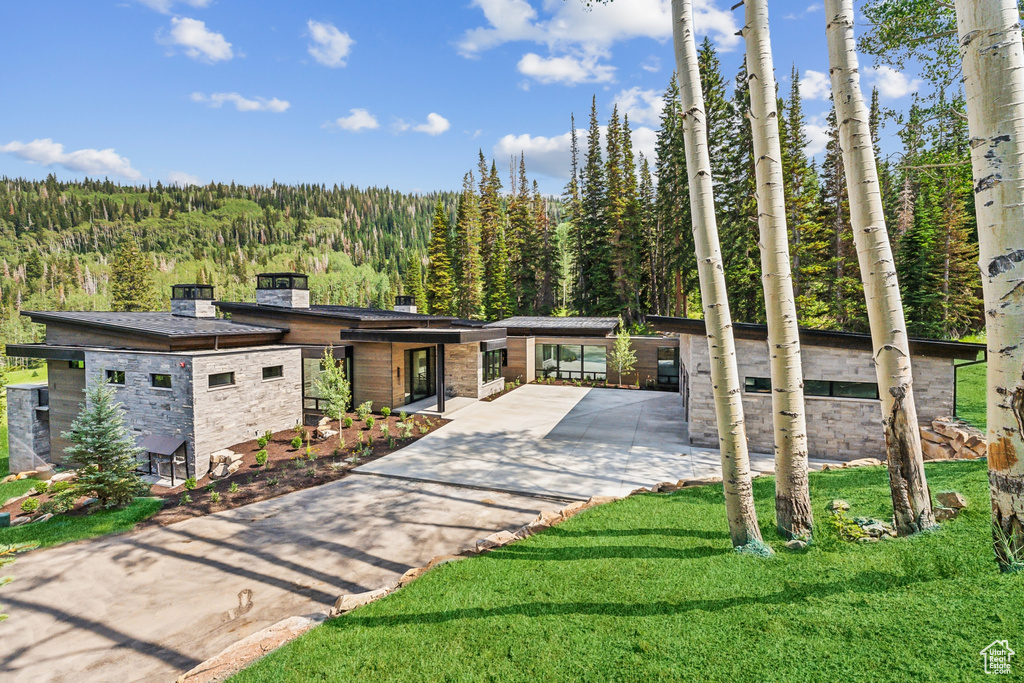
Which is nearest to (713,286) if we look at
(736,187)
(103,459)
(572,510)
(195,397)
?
(572,510)

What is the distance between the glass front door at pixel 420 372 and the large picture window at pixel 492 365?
7.29 ft

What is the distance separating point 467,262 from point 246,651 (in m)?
34.9

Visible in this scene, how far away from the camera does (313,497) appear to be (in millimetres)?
9008

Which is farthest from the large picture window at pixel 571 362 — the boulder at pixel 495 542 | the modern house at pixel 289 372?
the boulder at pixel 495 542

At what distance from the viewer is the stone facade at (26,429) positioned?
562 inches

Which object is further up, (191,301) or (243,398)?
(191,301)

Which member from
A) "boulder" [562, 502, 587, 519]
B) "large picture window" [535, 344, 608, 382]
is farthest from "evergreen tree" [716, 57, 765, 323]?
"boulder" [562, 502, 587, 519]

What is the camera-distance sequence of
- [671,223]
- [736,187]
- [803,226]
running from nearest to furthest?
[803,226] < [736,187] < [671,223]

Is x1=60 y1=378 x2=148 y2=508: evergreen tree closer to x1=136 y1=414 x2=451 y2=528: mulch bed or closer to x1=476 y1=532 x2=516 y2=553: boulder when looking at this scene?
x1=136 y1=414 x2=451 y2=528: mulch bed

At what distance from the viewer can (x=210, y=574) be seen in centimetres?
624

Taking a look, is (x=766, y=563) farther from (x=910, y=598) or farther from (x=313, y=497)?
(x=313, y=497)

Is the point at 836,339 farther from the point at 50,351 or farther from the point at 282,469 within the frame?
the point at 50,351

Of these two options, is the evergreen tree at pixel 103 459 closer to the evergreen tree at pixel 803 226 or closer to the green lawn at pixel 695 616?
the green lawn at pixel 695 616

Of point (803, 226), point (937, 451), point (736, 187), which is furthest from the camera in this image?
point (736, 187)
